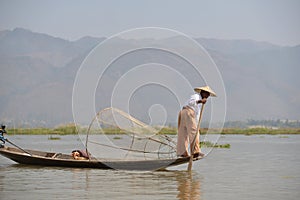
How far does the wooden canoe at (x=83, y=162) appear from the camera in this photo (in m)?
11.9

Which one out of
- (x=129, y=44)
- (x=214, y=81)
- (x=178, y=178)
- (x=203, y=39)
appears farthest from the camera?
(x=203, y=39)

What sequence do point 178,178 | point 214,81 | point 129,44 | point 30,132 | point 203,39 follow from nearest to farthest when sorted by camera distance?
point 178,178 → point 214,81 → point 129,44 → point 30,132 → point 203,39

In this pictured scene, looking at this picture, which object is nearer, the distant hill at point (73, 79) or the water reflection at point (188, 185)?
the water reflection at point (188, 185)

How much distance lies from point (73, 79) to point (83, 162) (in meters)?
91.1

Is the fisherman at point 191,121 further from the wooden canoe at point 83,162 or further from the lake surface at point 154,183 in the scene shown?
the lake surface at point 154,183

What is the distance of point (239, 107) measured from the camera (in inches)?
4090

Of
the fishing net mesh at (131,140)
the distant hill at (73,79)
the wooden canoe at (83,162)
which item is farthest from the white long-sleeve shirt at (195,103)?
the distant hill at (73,79)

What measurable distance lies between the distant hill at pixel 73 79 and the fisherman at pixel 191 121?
185 feet

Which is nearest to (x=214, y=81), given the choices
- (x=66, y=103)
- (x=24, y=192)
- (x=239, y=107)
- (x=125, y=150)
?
(x=125, y=150)

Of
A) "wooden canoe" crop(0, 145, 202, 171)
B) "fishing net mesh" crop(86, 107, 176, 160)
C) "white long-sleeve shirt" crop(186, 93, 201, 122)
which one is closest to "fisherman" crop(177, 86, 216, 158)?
"white long-sleeve shirt" crop(186, 93, 201, 122)

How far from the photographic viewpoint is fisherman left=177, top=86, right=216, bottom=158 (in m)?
11.5

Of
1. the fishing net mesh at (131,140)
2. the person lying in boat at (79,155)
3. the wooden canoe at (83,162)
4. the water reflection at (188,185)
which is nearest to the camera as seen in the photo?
the water reflection at (188,185)

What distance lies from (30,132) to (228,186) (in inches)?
1209

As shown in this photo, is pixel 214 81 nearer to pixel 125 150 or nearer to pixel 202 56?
pixel 202 56
